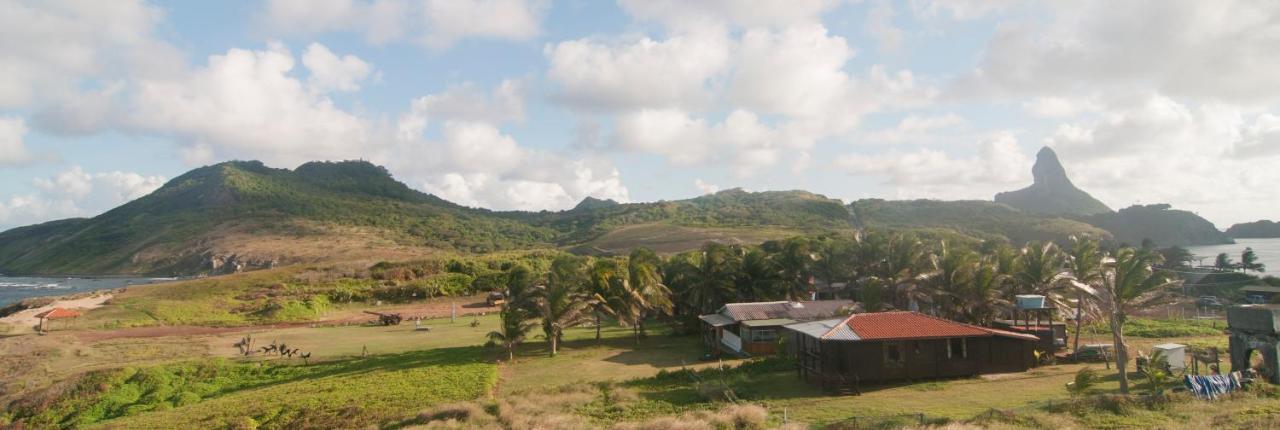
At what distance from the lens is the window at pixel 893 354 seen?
22.9 meters

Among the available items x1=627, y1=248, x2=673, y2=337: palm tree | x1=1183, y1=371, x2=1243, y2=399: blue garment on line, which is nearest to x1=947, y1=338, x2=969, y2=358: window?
x1=1183, y1=371, x2=1243, y2=399: blue garment on line

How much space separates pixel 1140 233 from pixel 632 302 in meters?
169

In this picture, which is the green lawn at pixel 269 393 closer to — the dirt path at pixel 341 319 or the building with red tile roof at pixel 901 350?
the building with red tile roof at pixel 901 350

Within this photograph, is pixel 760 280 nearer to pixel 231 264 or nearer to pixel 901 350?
pixel 901 350

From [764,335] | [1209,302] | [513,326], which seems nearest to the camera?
[764,335]

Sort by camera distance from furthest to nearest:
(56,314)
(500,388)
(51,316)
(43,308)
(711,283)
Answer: (43,308), (56,314), (51,316), (711,283), (500,388)

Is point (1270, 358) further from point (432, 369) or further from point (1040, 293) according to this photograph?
point (432, 369)

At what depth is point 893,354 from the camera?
22984 mm

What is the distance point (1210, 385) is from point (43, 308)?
234 ft

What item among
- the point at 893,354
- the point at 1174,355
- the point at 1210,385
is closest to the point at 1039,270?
the point at 1174,355

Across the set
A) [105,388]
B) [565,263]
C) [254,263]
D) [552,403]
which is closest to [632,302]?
[565,263]

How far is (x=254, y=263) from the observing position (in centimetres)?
10256

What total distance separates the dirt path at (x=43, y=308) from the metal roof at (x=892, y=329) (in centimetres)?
5097

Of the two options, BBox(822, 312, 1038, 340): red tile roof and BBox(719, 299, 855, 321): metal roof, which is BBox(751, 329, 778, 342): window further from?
BBox(822, 312, 1038, 340): red tile roof
